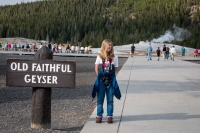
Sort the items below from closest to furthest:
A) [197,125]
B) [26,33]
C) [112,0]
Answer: [197,125] < [26,33] < [112,0]

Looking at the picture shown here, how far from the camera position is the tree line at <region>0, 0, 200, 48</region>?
114 meters

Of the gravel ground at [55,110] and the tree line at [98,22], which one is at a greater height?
the tree line at [98,22]

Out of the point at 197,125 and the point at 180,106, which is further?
the point at 180,106

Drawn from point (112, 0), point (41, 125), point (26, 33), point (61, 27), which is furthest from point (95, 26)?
point (41, 125)

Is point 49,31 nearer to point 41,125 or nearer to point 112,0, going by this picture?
point 112,0

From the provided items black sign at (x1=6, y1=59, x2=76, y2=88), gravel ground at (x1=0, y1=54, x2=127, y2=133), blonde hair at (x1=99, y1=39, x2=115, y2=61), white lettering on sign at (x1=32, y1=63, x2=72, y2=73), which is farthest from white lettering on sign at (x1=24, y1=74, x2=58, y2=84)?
blonde hair at (x1=99, y1=39, x2=115, y2=61)

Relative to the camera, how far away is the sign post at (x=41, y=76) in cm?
709

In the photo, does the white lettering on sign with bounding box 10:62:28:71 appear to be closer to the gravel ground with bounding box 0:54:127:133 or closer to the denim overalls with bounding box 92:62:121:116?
the gravel ground with bounding box 0:54:127:133

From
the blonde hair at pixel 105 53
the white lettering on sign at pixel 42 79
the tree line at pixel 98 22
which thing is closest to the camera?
the white lettering on sign at pixel 42 79

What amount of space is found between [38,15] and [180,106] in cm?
15809

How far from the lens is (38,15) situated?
164375mm

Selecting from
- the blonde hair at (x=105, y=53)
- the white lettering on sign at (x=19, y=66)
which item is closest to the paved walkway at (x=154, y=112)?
the blonde hair at (x=105, y=53)

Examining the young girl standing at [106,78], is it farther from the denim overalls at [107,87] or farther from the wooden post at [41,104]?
the wooden post at [41,104]

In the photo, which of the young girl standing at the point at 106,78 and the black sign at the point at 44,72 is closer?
the black sign at the point at 44,72
